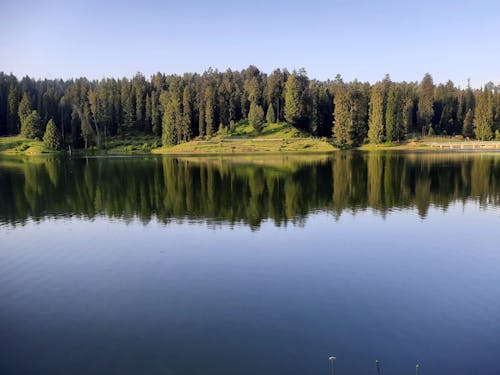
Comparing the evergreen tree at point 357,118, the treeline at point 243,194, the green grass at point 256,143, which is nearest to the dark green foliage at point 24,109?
the green grass at point 256,143

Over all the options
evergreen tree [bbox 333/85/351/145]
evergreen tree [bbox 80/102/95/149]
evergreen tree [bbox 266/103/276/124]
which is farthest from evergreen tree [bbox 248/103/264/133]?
evergreen tree [bbox 80/102/95/149]

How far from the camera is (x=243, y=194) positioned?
5266 cm

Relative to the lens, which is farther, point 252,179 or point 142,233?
point 252,179

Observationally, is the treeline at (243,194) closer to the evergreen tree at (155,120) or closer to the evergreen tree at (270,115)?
the evergreen tree at (270,115)

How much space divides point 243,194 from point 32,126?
154579 millimetres

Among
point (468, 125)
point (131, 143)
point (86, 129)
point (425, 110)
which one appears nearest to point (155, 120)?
point (131, 143)

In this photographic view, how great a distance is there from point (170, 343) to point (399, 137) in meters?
159

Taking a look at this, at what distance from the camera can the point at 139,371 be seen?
1444 cm

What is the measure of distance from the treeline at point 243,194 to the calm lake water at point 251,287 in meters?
0.56

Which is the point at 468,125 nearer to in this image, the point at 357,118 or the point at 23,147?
the point at 357,118

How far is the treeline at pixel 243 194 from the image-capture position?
42.9 meters

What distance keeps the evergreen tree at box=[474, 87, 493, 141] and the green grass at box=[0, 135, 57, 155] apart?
550ft

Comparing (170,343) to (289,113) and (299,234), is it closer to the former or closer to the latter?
(299,234)

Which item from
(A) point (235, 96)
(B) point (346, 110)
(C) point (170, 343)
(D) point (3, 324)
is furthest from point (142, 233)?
(A) point (235, 96)
